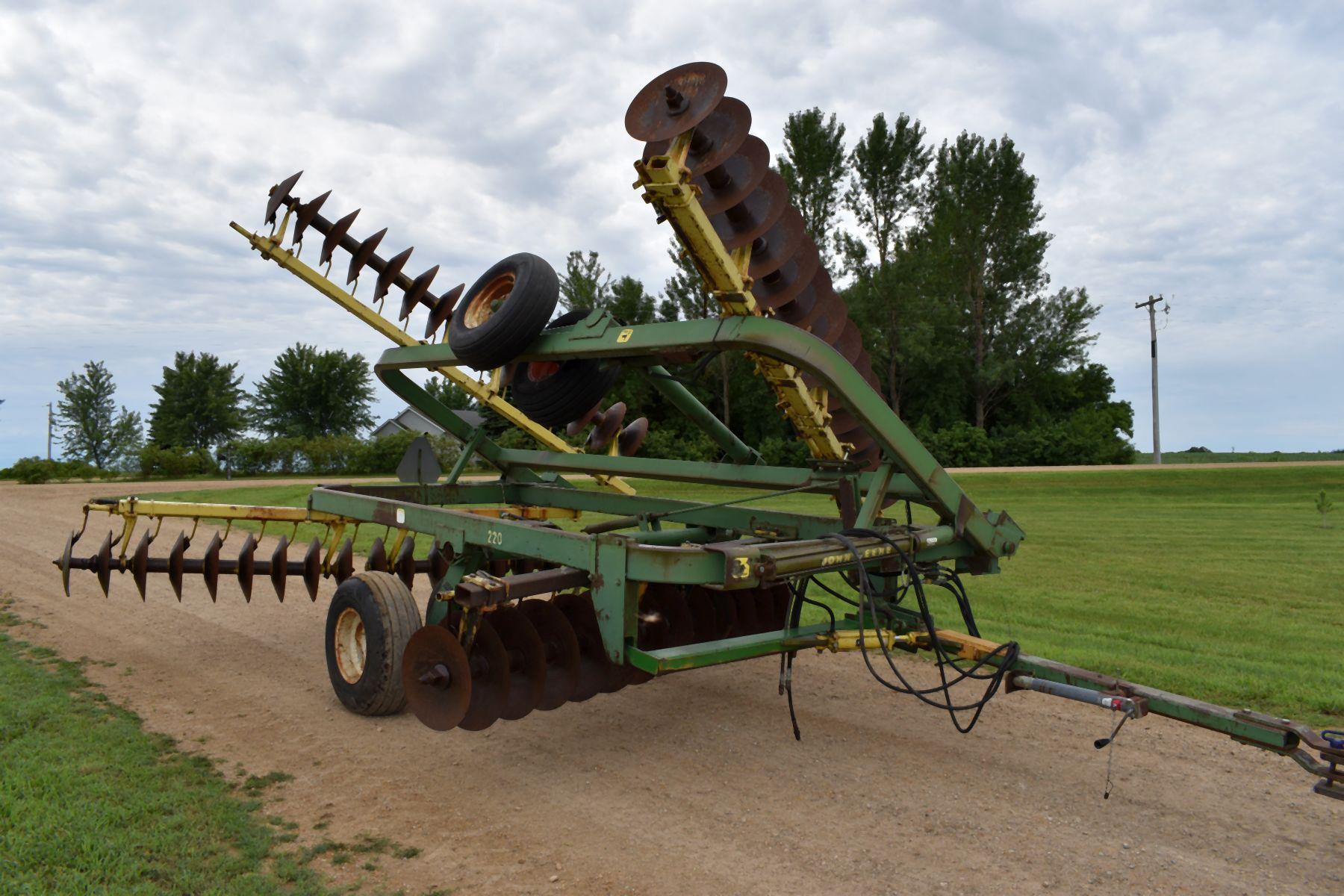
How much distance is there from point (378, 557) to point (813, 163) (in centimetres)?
3765

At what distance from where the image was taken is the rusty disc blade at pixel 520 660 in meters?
4.38

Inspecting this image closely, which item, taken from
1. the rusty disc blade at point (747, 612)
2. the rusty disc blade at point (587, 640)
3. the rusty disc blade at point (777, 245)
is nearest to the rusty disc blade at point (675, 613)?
the rusty disc blade at point (747, 612)

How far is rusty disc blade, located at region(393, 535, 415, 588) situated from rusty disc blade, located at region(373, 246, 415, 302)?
190 centimetres

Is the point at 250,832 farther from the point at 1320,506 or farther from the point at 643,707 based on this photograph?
the point at 1320,506

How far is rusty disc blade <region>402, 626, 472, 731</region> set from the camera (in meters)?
4.20

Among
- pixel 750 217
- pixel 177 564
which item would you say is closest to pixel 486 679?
pixel 750 217

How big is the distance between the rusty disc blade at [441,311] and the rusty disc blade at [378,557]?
1.62 m

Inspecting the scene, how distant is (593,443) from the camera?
Result: 24.5 feet

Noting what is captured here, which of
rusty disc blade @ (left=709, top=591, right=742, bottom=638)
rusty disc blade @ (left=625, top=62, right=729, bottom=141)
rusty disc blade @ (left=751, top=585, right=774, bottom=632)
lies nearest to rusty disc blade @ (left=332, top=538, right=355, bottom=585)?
rusty disc blade @ (left=709, top=591, right=742, bottom=638)

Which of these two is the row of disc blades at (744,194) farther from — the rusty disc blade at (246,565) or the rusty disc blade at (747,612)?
the rusty disc blade at (246,565)

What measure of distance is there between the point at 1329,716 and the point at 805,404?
3519 millimetres

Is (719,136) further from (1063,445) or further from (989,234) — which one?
(989,234)

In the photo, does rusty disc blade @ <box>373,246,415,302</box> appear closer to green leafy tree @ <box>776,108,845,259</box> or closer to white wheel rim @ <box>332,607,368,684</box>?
white wheel rim @ <box>332,607,368,684</box>

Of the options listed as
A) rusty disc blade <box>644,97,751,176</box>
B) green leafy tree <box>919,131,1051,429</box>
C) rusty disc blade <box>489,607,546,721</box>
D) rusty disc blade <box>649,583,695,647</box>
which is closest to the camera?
rusty disc blade <box>489,607,546,721</box>
